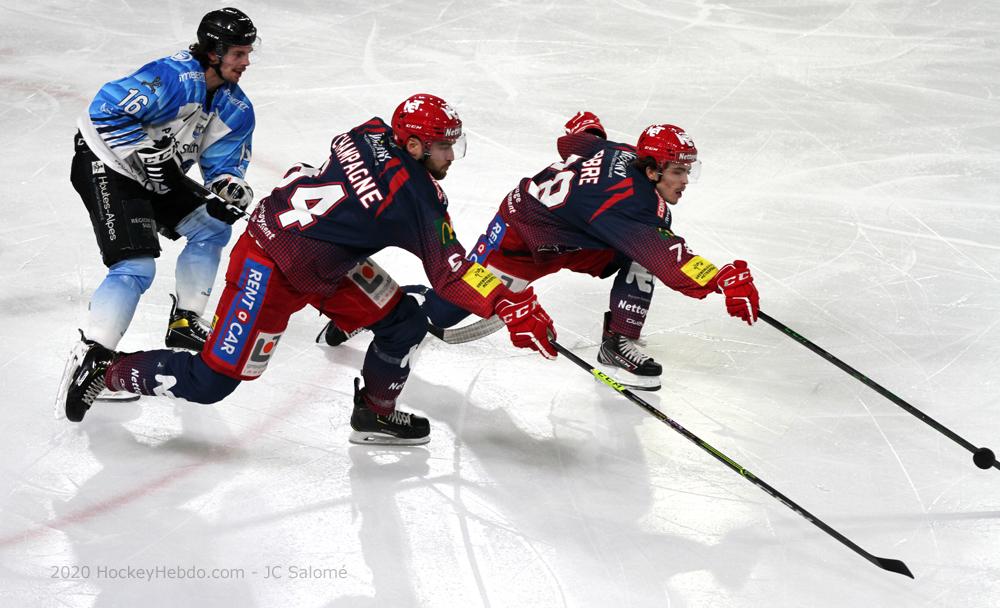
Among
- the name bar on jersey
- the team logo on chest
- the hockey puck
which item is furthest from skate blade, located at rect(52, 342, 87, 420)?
the hockey puck

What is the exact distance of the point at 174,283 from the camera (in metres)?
4.95

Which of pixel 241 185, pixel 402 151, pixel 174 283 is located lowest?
pixel 174 283

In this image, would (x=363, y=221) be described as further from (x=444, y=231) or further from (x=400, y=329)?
(x=400, y=329)

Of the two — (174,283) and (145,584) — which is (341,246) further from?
(174,283)

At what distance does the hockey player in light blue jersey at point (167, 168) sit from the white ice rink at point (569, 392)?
351 millimetres

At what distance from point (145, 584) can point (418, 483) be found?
3.11 ft

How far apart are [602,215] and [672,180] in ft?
0.98

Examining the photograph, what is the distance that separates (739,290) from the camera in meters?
3.72

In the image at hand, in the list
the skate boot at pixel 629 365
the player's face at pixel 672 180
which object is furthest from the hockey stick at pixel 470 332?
the player's face at pixel 672 180

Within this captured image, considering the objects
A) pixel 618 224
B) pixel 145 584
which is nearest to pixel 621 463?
pixel 618 224

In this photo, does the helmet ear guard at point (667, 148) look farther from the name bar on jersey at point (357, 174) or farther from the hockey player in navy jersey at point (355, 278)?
the name bar on jersey at point (357, 174)

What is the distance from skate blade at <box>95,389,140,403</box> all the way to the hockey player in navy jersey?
22 cm

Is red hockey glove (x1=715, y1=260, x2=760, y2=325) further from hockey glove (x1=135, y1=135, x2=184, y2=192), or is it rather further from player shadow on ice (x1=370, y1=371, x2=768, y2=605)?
hockey glove (x1=135, y1=135, x2=184, y2=192)

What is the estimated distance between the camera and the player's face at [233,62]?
13.7 feet
